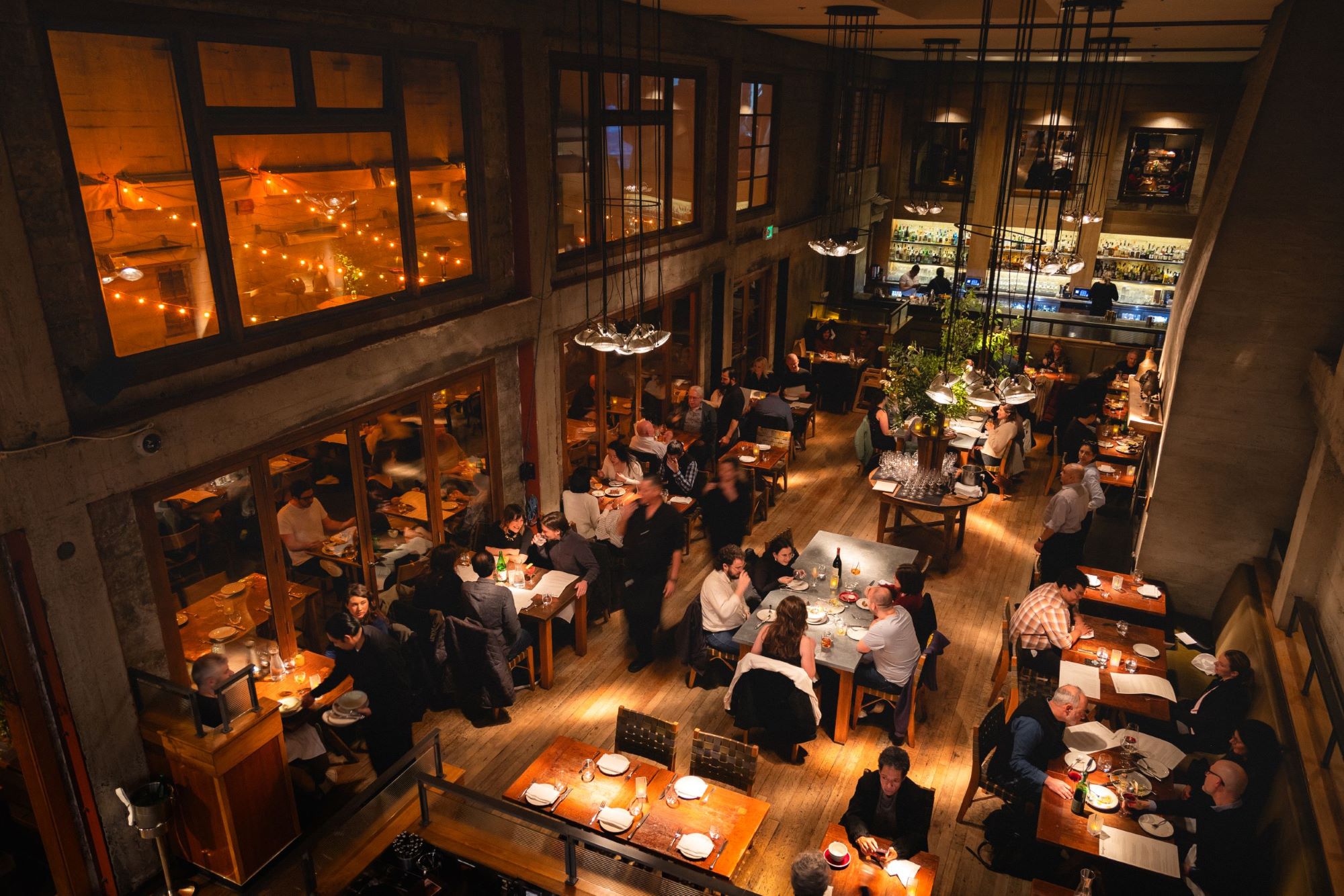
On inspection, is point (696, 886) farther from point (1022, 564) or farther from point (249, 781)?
point (1022, 564)

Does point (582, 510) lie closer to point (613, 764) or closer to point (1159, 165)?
point (613, 764)

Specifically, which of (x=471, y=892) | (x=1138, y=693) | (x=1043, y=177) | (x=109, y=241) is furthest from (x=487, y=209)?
(x=1138, y=693)

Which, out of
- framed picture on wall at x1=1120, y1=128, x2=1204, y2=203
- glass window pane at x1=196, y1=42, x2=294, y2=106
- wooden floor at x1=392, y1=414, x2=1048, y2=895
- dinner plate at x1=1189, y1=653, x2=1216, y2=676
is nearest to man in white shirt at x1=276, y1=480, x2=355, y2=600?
wooden floor at x1=392, y1=414, x2=1048, y2=895

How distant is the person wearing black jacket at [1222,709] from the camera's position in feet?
20.7

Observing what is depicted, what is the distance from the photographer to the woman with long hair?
6582 millimetres

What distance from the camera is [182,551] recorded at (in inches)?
231

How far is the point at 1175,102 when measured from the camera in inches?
649

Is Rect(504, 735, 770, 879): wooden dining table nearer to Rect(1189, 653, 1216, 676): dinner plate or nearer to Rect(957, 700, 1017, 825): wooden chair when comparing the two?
Rect(957, 700, 1017, 825): wooden chair

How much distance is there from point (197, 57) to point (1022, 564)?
911 cm

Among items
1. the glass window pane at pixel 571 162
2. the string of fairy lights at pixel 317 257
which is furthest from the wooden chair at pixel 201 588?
the glass window pane at pixel 571 162

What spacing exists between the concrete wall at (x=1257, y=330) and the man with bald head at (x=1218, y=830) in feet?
11.9

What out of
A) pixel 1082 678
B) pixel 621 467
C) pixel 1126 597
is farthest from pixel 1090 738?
pixel 621 467

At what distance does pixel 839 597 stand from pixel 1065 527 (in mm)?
2744

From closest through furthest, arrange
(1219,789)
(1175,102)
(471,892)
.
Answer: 1. (471,892)
2. (1219,789)
3. (1175,102)
